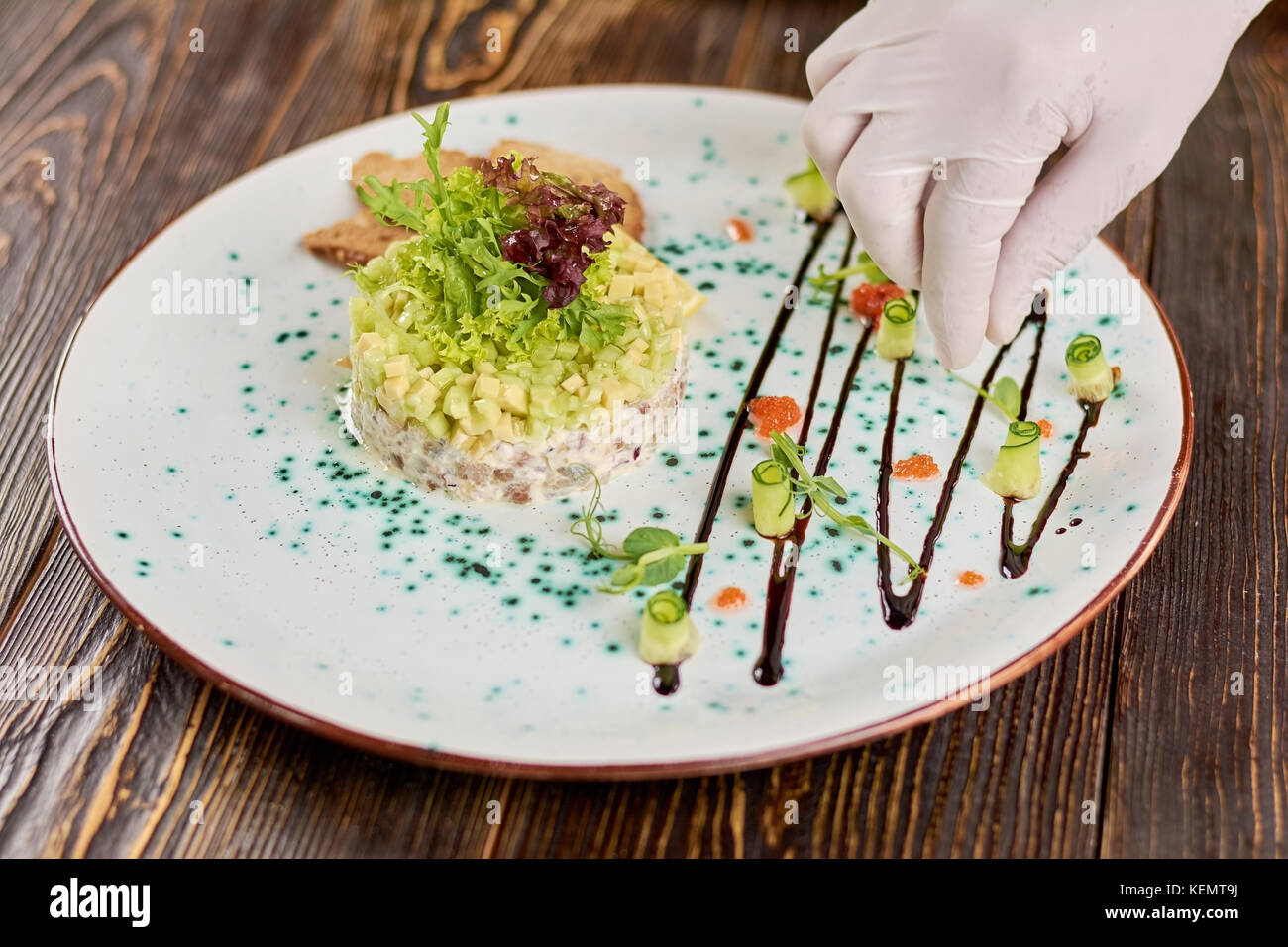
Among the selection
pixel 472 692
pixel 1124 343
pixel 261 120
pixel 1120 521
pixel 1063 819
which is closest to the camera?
pixel 1063 819

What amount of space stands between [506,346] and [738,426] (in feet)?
2.20

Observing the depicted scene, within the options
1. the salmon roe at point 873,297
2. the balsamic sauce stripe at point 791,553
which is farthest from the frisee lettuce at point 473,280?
the salmon roe at point 873,297

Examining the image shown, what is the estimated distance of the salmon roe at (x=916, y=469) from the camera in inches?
119

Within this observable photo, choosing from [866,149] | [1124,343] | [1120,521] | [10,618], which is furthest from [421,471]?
[1124,343]

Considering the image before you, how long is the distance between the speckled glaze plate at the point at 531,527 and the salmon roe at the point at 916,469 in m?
0.04

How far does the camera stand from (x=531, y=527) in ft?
9.62

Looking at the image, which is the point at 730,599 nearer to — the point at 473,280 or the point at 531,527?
the point at 531,527

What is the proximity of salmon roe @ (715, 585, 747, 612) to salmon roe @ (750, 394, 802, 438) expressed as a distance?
566mm

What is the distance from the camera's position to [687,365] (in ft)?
10.9

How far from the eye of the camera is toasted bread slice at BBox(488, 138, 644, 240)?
12.5 ft

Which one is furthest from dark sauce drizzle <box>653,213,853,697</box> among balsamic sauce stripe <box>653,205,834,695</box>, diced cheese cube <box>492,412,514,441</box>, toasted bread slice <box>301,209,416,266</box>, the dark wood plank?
toasted bread slice <box>301,209,416,266</box>

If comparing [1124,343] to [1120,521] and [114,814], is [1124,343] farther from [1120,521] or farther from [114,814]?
[114,814]

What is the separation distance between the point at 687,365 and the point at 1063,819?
4.97ft

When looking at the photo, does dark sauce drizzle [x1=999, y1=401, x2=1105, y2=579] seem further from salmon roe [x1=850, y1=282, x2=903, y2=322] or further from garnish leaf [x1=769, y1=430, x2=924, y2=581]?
salmon roe [x1=850, y1=282, x2=903, y2=322]
